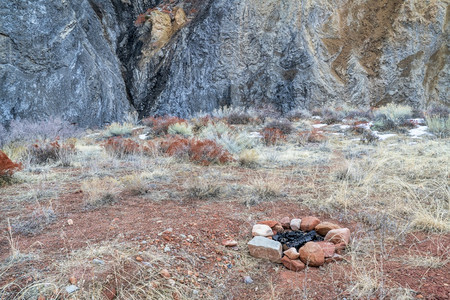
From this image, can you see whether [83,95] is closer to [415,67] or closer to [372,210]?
[372,210]

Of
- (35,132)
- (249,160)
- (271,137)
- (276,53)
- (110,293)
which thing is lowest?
(271,137)

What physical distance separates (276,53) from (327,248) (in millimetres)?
18523

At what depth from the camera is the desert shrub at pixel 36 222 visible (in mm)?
2633

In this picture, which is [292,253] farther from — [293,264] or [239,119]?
[239,119]

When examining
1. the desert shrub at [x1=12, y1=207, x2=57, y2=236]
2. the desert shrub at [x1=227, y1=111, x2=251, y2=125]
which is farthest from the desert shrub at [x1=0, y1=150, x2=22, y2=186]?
the desert shrub at [x1=227, y1=111, x2=251, y2=125]

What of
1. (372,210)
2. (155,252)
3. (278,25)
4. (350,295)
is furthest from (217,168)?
(278,25)

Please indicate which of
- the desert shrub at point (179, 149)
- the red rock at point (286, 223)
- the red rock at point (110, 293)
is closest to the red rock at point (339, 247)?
the red rock at point (286, 223)

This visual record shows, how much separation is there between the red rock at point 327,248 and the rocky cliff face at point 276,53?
16555mm

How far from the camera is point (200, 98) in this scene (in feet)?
61.5

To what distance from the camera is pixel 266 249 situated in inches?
91.0

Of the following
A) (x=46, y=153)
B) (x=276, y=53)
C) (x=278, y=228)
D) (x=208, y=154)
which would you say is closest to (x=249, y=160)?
(x=208, y=154)

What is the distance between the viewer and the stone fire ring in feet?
7.27

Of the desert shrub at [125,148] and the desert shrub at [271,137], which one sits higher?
the desert shrub at [125,148]

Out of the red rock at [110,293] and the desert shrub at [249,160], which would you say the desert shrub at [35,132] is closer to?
the desert shrub at [249,160]
